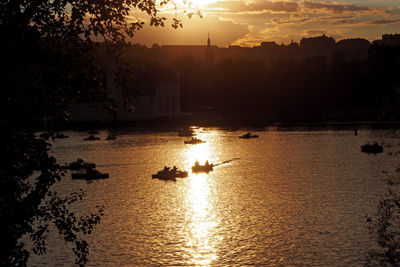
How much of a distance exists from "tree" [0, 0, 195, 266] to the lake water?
1728 centimetres

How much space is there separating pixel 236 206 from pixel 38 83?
196ft

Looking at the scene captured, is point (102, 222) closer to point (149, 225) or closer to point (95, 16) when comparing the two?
point (149, 225)

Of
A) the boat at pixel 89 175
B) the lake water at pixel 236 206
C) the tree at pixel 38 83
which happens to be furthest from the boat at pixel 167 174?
the tree at pixel 38 83

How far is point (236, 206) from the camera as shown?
7375 centimetres

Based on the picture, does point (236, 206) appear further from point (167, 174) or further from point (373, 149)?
point (373, 149)

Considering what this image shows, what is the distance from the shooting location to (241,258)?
49.3 meters

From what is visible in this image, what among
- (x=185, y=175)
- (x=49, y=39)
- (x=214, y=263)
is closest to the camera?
(x=49, y=39)

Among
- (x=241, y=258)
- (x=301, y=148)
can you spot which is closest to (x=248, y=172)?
(x=301, y=148)

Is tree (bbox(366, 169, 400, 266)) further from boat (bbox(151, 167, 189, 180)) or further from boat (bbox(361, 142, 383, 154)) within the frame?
boat (bbox(361, 142, 383, 154))

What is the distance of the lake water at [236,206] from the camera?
50531 millimetres

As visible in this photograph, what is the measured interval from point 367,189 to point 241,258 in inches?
1533

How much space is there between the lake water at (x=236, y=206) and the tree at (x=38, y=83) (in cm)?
1728

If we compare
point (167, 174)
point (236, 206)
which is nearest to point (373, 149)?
point (167, 174)

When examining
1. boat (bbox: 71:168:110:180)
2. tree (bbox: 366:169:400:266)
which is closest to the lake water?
boat (bbox: 71:168:110:180)
